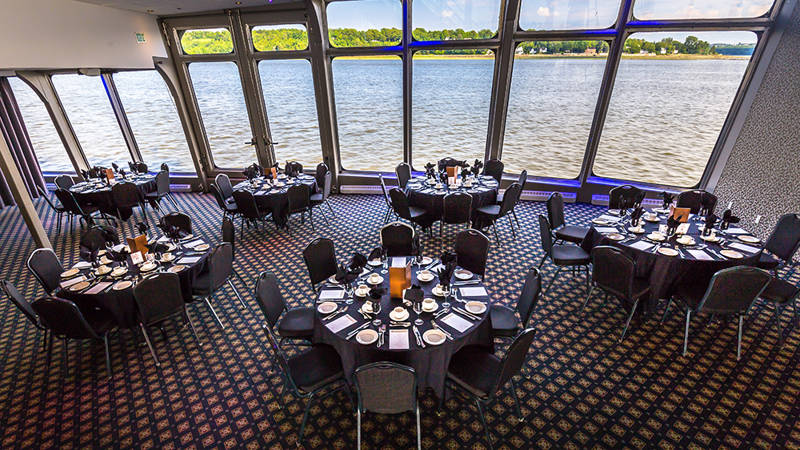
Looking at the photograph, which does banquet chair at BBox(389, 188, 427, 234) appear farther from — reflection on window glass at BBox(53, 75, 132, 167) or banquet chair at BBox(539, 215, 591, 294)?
reflection on window glass at BBox(53, 75, 132, 167)

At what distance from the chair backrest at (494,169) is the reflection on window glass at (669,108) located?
7.69ft

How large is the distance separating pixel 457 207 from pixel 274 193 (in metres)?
3.62

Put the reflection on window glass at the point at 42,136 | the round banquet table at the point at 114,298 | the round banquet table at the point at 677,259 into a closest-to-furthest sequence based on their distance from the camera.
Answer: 1. the round banquet table at the point at 114,298
2. the round banquet table at the point at 677,259
3. the reflection on window glass at the point at 42,136

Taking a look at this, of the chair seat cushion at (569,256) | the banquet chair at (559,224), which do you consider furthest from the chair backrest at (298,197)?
the chair seat cushion at (569,256)

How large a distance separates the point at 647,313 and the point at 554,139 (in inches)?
768

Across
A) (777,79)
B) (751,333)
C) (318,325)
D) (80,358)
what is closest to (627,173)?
(777,79)

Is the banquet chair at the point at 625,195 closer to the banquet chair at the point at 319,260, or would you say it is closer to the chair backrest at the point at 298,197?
the banquet chair at the point at 319,260

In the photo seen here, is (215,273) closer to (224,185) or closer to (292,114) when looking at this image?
(224,185)

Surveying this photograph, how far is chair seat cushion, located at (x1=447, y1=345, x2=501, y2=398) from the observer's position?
9.57 feet

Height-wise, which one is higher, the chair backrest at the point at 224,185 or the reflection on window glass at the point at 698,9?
the reflection on window glass at the point at 698,9

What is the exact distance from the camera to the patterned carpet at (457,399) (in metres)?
3.12

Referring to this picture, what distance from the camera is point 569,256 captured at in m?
5.02

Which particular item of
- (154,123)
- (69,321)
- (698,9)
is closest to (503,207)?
(698,9)

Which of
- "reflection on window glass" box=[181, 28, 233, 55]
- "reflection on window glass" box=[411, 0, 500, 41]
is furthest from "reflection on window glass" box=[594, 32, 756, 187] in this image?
"reflection on window glass" box=[181, 28, 233, 55]
